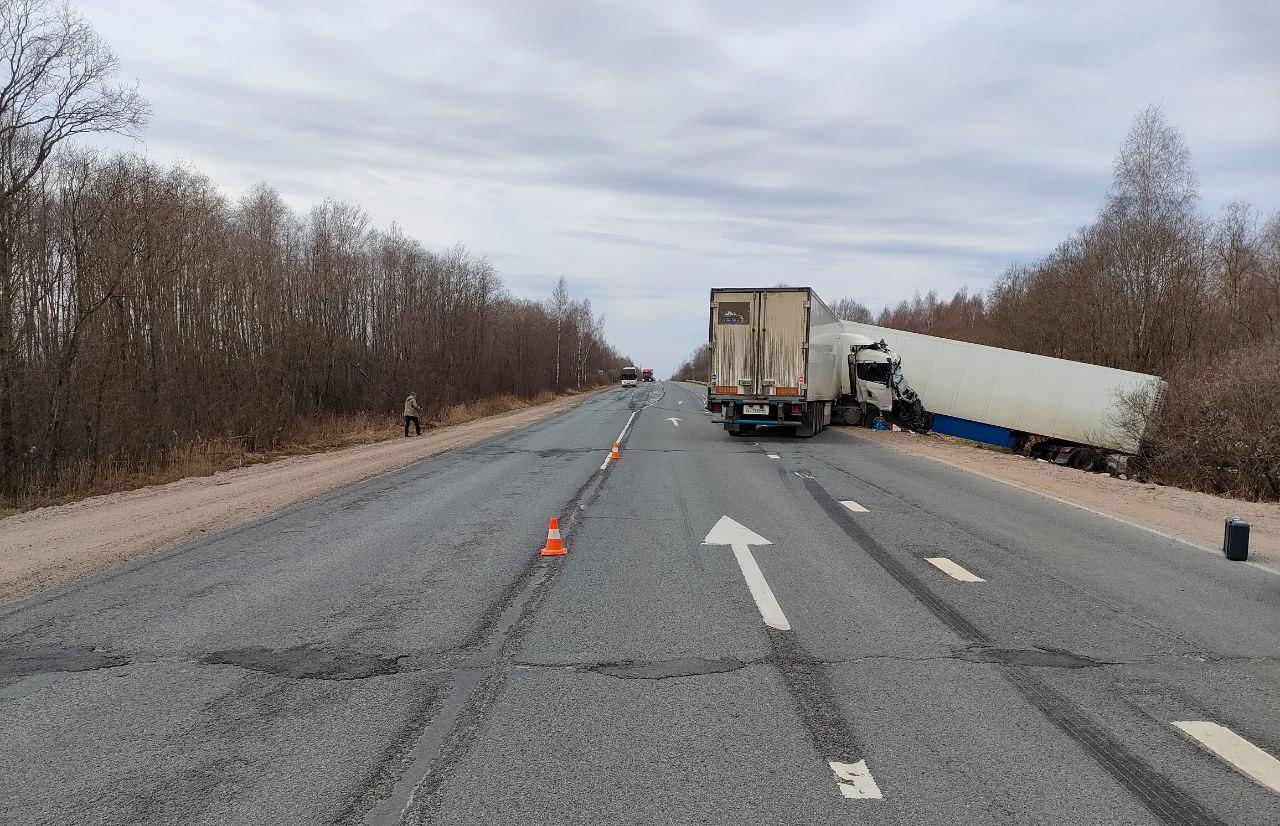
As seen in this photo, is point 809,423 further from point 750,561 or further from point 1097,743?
point 1097,743

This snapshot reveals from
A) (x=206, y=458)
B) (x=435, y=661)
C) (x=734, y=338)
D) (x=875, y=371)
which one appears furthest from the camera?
(x=875, y=371)

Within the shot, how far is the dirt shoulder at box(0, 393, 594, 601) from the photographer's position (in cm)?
841

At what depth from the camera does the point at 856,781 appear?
11.3ft

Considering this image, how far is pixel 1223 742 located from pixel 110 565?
30.8ft

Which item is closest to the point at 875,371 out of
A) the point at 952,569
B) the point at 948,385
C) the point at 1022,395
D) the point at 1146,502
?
the point at 948,385

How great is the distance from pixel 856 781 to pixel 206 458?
20.1 m

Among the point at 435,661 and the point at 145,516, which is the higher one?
the point at 435,661

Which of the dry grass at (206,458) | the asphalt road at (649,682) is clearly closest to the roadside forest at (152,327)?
the dry grass at (206,458)

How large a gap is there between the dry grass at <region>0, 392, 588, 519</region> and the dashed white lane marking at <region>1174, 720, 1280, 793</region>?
1557 cm

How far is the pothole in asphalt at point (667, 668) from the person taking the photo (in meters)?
4.78

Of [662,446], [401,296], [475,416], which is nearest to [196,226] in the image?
[662,446]

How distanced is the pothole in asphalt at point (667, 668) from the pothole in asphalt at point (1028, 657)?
1.54 metres

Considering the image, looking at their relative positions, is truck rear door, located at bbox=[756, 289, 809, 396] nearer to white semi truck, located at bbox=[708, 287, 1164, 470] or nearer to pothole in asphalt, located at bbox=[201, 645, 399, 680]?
white semi truck, located at bbox=[708, 287, 1164, 470]

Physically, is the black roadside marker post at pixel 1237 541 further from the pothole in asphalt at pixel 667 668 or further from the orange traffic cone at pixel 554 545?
the orange traffic cone at pixel 554 545
